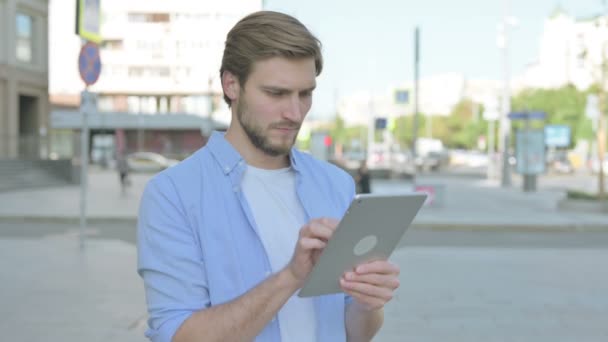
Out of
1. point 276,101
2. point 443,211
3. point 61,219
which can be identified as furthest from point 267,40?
point 443,211

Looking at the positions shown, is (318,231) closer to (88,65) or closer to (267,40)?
(267,40)

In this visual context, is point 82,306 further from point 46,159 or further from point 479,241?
point 46,159

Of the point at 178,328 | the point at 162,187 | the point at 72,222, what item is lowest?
the point at 72,222

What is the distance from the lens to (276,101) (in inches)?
81.4

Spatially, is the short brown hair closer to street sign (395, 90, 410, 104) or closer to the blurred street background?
the blurred street background

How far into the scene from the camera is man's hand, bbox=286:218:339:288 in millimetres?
1781

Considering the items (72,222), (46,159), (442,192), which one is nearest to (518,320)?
(72,222)

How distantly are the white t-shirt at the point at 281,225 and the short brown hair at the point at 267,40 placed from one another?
0.26 metres

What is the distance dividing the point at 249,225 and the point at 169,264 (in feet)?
0.71

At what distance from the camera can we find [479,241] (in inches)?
588

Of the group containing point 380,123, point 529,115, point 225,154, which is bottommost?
point 225,154

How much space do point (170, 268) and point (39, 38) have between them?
34.6m

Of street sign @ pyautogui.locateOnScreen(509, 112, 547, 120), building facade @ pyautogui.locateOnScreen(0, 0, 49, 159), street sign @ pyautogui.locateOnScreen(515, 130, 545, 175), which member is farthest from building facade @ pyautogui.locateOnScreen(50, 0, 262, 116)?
street sign @ pyautogui.locateOnScreen(509, 112, 547, 120)

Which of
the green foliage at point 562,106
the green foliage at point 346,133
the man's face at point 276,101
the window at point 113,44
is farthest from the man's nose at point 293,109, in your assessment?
the green foliage at point 346,133
